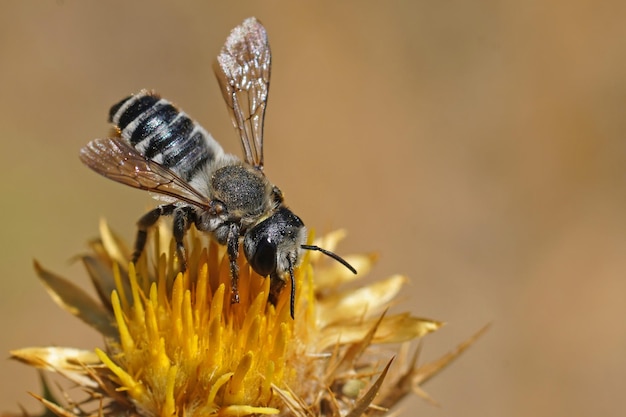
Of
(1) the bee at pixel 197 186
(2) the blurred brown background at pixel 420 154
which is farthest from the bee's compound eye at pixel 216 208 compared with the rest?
(2) the blurred brown background at pixel 420 154

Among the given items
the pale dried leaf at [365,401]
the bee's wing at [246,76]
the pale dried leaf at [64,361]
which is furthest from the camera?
the bee's wing at [246,76]

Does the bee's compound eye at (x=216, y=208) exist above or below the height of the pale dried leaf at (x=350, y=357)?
above

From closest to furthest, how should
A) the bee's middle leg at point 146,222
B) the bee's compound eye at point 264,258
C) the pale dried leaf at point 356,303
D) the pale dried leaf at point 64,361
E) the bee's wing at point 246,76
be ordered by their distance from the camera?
the bee's compound eye at point 264,258
the pale dried leaf at point 64,361
the bee's middle leg at point 146,222
the pale dried leaf at point 356,303
the bee's wing at point 246,76

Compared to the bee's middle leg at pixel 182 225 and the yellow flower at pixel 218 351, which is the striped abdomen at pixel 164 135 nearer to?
the bee's middle leg at pixel 182 225

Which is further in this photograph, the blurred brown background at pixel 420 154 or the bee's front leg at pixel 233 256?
the blurred brown background at pixel 420 154

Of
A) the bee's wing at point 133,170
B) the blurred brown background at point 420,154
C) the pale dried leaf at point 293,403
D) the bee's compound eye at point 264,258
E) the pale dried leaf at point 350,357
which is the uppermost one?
the blurred brown background at point 420,154
